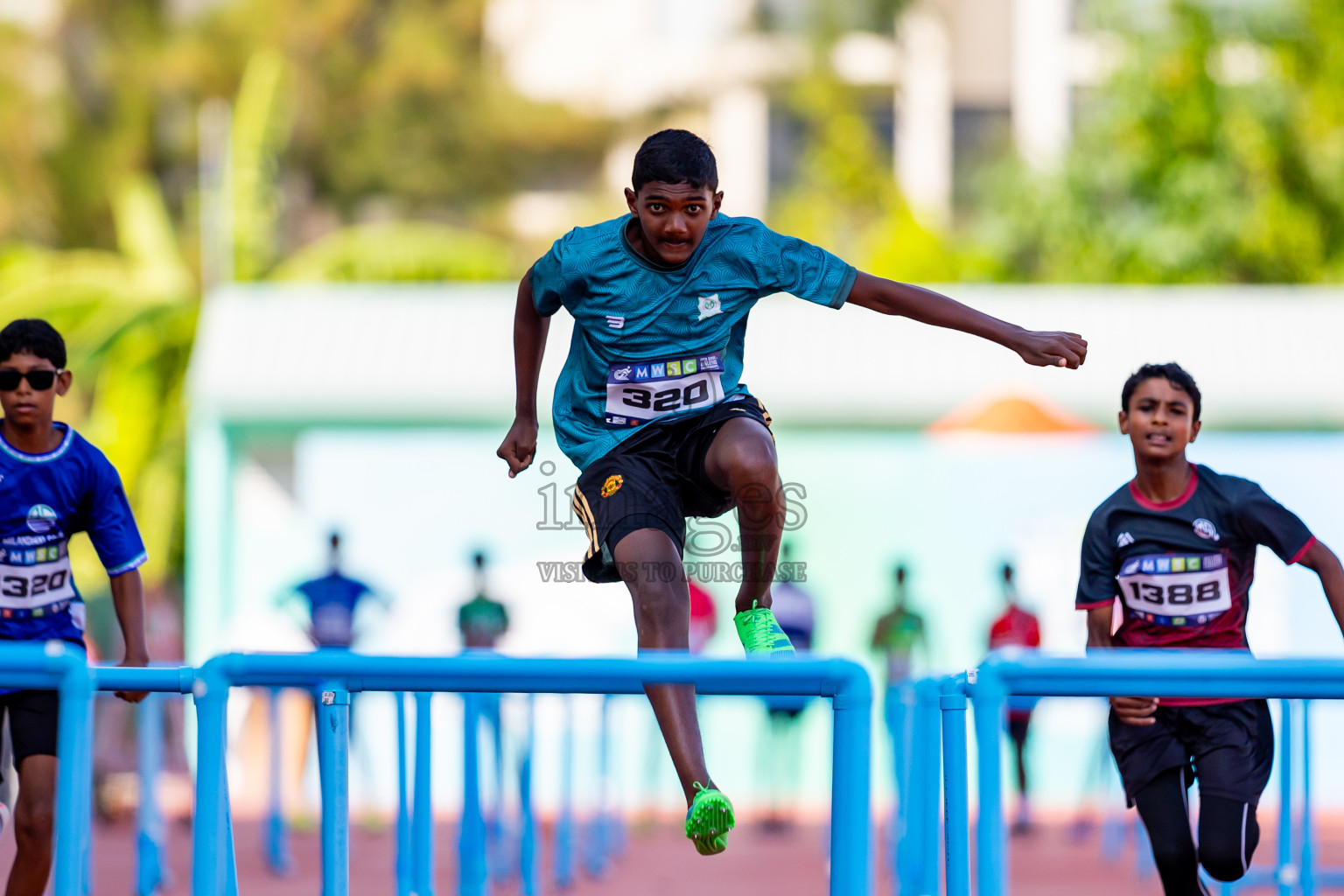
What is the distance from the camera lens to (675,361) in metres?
4.03

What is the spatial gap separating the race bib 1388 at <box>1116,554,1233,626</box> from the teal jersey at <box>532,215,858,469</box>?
1.37 m

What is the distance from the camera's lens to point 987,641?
37.6 feet

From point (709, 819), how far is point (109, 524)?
2218 millimetres

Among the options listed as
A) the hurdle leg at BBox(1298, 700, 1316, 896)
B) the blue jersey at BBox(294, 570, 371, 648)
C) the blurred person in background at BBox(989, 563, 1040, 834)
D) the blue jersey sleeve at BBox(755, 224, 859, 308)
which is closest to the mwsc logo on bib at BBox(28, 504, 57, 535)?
the blue jersey sleeve at BBox(755, 224, 859, 308)

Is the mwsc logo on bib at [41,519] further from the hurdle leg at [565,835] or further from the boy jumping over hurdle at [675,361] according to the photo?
the hurdle leg at [565,835]

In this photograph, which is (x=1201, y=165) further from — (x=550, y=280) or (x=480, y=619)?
(x=550, y=280)

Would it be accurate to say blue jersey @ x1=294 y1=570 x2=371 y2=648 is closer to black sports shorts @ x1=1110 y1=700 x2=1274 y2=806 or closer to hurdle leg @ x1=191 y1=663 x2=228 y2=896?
black sports shorts @ x1=1110 y1=700 x2=1274 y2=806

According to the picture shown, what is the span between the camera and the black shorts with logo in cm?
395

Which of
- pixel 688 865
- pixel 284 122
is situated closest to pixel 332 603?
pixel 688 865

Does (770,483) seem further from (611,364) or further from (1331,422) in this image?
(1331,422)

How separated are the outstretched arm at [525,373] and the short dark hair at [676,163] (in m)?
0.49

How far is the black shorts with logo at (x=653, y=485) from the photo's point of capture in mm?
3951

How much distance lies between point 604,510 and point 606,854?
6464mm

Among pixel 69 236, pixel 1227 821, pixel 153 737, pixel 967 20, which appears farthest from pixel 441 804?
pixel 967 20
